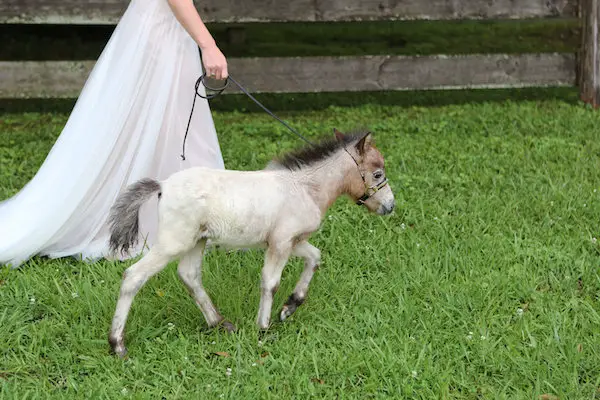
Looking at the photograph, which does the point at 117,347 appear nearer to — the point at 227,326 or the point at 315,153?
the point at 227,326

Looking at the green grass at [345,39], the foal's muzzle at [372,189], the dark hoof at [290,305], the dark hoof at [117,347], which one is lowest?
the green grass at [345,39]

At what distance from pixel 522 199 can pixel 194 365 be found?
3.27m

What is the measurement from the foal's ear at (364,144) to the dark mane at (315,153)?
64 millimetres

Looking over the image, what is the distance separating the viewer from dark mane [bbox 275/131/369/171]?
4367mm

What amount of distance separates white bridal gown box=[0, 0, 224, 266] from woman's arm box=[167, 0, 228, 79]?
2.53 ft

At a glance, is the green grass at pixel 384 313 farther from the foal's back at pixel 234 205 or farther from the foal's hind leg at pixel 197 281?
the foal's back at pixel 234 205

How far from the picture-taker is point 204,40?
15.0 ft

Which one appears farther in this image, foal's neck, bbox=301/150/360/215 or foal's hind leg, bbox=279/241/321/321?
foal's hind leg, bbox=279/241/321/321

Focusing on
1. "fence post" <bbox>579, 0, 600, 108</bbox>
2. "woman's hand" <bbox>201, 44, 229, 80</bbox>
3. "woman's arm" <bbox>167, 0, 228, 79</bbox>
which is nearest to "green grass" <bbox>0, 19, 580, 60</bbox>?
"fence post" <bbox>579, 0, 600, 108</bbox>

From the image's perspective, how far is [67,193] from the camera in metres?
5.49

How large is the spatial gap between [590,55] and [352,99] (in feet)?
9.64

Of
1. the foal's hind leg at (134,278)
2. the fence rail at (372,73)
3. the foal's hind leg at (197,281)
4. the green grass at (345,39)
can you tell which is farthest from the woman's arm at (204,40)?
the green grass at (345,39)

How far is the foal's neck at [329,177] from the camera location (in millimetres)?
4312

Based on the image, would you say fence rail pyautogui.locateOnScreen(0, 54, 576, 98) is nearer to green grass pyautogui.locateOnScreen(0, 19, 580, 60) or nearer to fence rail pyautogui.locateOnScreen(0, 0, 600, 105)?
fence rail pyautogui.locateOnScreen(0, 0, 600, 105)
